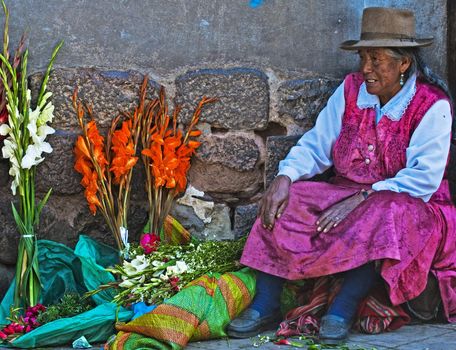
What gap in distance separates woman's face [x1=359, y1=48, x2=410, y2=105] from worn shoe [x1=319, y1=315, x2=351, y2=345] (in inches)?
41.1

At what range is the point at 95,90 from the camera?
4.43m

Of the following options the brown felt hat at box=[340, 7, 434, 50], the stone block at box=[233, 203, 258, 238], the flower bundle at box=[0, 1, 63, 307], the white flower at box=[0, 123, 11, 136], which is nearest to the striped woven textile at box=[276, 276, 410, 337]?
the stone block at box=[233, 203, 258, 238]

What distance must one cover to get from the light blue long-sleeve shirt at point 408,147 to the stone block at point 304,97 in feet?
0.43

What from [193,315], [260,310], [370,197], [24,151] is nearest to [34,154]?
[24,151]

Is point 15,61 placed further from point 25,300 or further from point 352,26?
point 352,26

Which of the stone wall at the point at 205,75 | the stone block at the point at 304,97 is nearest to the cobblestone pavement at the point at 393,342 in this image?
the stone wall at the point at 205,75

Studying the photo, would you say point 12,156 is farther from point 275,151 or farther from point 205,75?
point 275,151

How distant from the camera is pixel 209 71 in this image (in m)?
4.49

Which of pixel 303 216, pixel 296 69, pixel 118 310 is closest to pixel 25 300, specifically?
pixel 118 310

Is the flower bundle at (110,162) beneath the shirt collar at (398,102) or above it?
beneath

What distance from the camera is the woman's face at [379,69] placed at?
414cm

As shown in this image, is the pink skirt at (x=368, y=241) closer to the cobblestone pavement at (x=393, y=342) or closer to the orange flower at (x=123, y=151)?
the cobblestone pavement at (x=393, y=342)

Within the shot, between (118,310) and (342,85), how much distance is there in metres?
1.50

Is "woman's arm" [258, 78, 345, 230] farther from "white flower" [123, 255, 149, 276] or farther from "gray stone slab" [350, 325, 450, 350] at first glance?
"gray stone slab" [350, 325, 450, 350]
